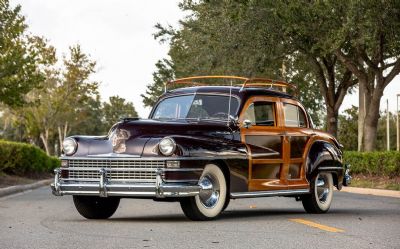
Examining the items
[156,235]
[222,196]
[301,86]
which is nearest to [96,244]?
[156,235]

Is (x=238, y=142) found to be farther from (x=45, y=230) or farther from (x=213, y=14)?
(x=213, y=14)

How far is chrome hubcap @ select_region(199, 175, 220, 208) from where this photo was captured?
10.9 meters

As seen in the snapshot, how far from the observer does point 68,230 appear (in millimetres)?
9812

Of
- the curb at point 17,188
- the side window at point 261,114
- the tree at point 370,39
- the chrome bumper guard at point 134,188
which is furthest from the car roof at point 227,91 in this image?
the tree at point 370,39

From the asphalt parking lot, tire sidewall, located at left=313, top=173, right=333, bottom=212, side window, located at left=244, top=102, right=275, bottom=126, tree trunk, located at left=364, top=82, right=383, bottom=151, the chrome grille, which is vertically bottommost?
the asphalt parking lot

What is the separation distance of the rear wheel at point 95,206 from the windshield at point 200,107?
155 cm

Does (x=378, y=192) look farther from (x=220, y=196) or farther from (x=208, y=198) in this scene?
(x=208, y=198)

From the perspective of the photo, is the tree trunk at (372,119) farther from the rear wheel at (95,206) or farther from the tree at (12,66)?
the rear wheel at (95,206)

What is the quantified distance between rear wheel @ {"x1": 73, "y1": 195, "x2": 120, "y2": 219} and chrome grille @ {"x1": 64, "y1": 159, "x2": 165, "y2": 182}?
572 mm

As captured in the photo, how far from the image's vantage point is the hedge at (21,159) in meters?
28.2

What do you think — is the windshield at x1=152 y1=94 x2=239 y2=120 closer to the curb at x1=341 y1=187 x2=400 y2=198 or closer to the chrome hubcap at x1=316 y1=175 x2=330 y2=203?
the chrome hubcap at x1=316 y1=175 x2=330 y2=203

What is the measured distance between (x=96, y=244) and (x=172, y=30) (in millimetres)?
40122

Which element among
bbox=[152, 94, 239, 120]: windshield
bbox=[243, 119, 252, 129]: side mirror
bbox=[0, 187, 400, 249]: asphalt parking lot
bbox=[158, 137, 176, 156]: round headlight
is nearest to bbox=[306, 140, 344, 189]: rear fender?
bbox=[0, 187, 400, 249]: asphalt parking lot

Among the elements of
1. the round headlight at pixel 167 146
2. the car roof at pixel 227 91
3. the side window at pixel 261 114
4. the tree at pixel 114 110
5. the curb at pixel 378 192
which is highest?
the tree at pixel 114 110
